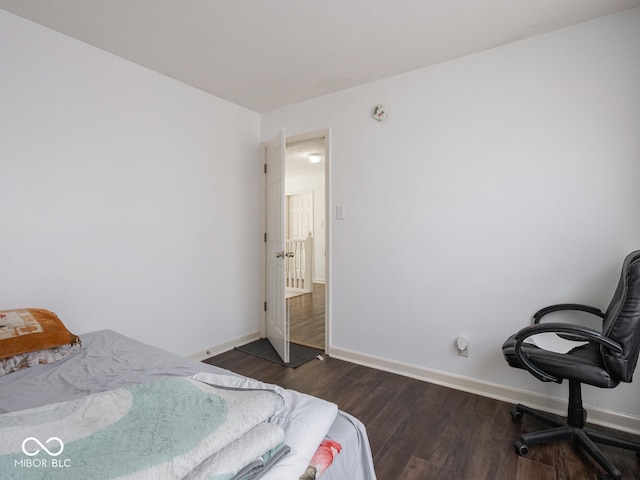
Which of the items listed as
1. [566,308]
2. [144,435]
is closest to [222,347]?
[144,435]

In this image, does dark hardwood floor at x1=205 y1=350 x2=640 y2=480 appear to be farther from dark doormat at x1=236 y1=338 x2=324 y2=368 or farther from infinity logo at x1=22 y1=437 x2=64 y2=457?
infinity logo at x1=22 y1=437 x2=64 y2=457

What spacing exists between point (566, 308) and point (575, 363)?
1.68 feet

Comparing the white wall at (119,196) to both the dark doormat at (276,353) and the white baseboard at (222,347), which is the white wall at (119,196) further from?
the dark doormat at (276,353)

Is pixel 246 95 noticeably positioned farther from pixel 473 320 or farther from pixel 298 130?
pixel 473 320

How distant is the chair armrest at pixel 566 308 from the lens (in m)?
1.96

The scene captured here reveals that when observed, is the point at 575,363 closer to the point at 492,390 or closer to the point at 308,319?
the point at 492,390

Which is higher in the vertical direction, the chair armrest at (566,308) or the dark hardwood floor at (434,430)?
the chair armrest at (566,308)

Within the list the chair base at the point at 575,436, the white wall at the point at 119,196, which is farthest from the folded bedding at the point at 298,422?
the white wall at the point at 119,196

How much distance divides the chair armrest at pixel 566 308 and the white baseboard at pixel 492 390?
1.80 feet

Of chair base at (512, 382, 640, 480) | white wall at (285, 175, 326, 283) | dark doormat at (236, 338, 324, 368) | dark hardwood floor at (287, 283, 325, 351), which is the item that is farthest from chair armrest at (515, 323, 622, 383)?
white wall at (285, 175, 326, 283)

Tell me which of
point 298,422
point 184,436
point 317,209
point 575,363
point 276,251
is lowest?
point 575,363

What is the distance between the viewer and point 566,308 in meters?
2.05

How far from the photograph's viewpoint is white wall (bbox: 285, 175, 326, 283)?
290 inches

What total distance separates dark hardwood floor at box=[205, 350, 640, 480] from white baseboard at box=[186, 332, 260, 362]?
0.44 metres
